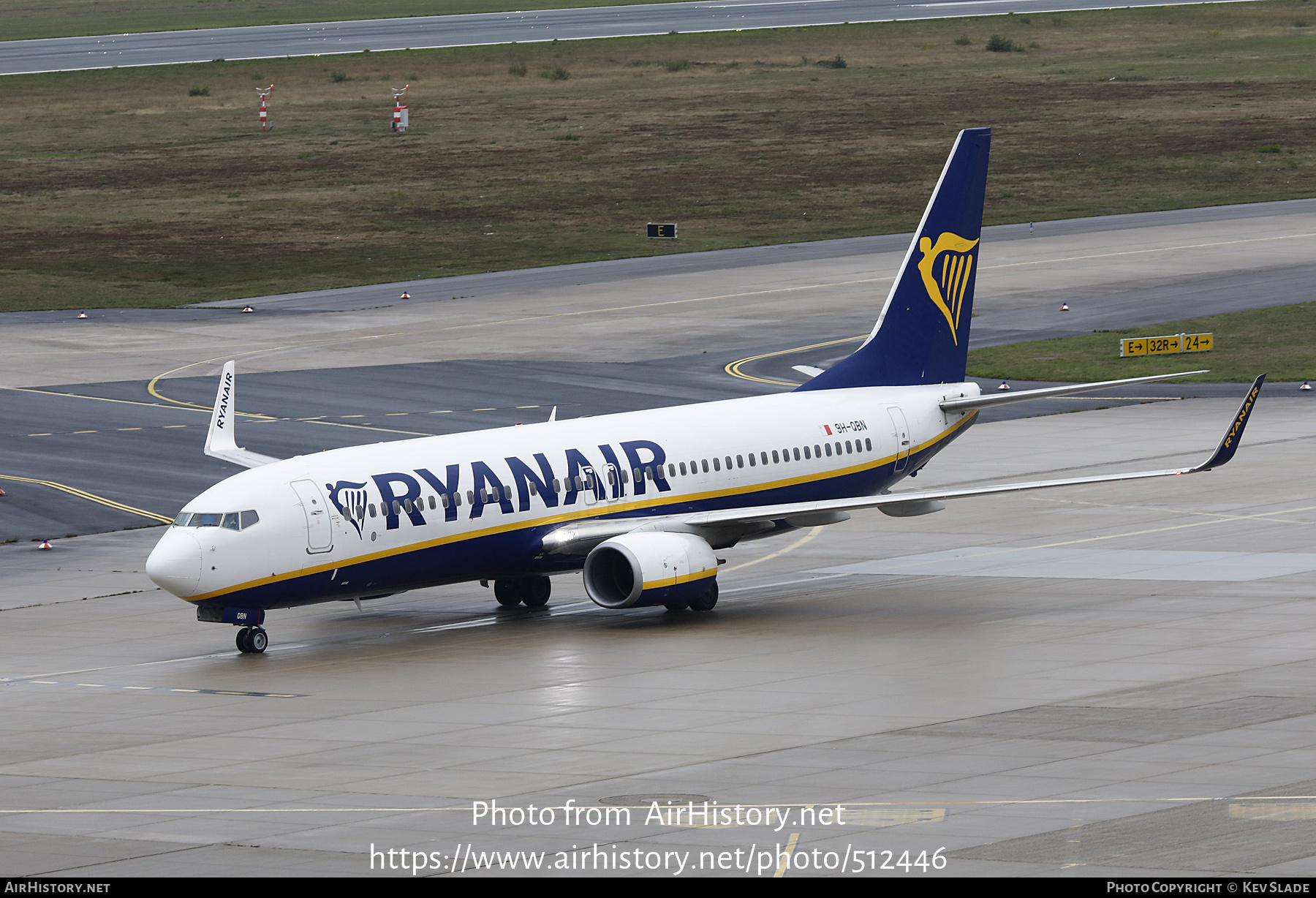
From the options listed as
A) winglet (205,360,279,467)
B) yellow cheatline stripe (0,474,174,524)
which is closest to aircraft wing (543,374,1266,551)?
winglet (205,360,279,467)

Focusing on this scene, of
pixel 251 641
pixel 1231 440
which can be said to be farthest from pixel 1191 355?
pixel 251 641

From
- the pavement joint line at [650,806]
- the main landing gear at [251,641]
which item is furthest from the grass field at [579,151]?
the pavement joint line at [650,806]

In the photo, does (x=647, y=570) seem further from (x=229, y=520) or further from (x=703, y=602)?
(x=229, y=520)

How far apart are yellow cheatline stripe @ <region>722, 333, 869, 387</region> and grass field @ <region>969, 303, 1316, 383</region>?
577 centimetres

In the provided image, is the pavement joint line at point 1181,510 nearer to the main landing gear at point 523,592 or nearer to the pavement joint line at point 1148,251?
the main landing gear at point 523,592

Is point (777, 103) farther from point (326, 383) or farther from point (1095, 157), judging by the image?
point (326, 383)

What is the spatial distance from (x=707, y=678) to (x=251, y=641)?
10.1m

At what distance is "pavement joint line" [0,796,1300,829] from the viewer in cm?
2652

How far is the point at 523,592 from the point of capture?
45781 millimetres

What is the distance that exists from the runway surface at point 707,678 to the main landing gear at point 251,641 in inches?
33.2

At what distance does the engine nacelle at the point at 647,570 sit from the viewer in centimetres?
4200

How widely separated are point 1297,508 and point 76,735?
33.4 meters

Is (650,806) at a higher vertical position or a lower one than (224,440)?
lower

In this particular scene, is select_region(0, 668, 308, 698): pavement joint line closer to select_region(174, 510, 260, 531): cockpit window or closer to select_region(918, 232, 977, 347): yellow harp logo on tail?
select_region(174, 510, 260, 531): cockpit window
